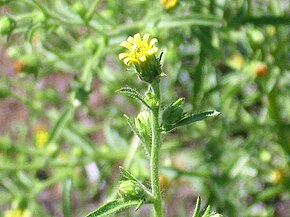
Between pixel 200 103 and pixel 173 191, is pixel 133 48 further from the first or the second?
pixel 173 191

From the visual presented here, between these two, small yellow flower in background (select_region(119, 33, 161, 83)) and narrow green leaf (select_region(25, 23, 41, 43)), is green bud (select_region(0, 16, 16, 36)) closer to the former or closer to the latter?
narrow green leaf (select_region(25, 23, 41, 43))

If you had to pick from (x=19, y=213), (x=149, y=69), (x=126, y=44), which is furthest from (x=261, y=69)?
(x=19, y=213)

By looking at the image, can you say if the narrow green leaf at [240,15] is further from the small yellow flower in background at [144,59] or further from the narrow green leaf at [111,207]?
the narrow green leaf at [111,207]

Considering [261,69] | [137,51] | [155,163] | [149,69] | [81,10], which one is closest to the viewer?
[155,163]

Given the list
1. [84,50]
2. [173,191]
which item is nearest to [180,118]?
[84,50]

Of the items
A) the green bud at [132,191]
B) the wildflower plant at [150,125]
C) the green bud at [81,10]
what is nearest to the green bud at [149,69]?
the wildflower plant at [150,125]

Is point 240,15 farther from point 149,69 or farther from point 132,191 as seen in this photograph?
point 132,191

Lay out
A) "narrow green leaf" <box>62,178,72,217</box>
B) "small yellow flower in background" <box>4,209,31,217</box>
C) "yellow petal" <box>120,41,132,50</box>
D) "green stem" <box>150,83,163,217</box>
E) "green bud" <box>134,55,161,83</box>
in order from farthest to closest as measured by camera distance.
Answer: "small yellow flower in background" <box>4,209,31,217</box> → "narrow green leaf" <box>62,178,72,217</box> → "yellow petal" <box>120,41,132,50</box> → "green bud" <box>134,55,161,83</box> → "green stem" <box>150,83,163,217</box>

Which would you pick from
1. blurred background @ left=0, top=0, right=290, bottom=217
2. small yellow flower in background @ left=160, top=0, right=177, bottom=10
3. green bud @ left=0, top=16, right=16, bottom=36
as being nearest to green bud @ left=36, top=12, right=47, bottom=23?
blurred background @ left=0, top=0, right=290, bottom=217
